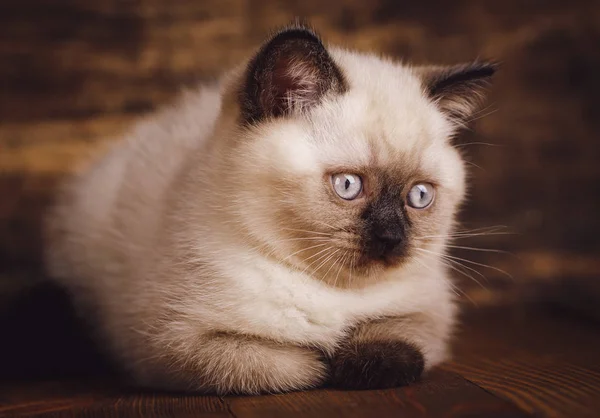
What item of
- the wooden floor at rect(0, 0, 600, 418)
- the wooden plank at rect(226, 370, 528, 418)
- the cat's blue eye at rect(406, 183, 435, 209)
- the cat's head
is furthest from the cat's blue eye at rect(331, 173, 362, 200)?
the wooden floor at rect(0, 0, 600, 418)

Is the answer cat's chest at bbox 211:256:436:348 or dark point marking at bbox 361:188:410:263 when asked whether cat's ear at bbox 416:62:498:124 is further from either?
cat's chest at bbox 211:256:436:348

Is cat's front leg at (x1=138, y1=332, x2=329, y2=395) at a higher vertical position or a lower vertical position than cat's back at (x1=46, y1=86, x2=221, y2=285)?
lower

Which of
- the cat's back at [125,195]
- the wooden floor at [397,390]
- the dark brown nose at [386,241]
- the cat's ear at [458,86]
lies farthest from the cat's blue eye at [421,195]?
the cat's back at [125,195]

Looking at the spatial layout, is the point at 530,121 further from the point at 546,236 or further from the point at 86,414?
the point at 86,414

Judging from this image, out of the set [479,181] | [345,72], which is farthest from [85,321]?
[479,181]

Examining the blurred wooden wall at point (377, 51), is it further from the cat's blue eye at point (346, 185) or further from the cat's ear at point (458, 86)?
the cat's blue eye at point (346, 185)

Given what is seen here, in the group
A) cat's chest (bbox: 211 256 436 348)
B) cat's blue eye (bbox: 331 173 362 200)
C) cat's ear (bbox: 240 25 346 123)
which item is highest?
cat's ear (bbox: 240 25 346 123)
